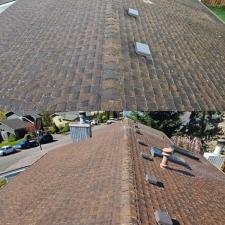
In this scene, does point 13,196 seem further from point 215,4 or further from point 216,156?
point 215,4

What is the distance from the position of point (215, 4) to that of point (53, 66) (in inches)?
1323

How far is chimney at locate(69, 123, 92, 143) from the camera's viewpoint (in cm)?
1658

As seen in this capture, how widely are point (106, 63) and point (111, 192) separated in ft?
14.0

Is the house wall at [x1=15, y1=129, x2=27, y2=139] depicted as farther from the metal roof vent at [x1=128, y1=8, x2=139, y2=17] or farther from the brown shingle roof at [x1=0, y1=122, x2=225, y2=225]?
the brown shingle roof at [x1=0, y1=122, x2=225, y2=225]

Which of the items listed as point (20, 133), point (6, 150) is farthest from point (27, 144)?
point (20, 133)

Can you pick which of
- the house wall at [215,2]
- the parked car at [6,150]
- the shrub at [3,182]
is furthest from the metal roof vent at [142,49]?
the house wall at [215,2]

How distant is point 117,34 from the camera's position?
12.7 meters

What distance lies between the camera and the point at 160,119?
29.3m

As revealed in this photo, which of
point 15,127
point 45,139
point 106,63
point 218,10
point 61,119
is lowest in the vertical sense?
point 45,139

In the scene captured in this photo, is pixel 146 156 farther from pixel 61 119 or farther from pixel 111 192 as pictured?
pixel 61 119

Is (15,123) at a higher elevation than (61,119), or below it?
below

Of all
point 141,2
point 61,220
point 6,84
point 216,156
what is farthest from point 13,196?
point 141,2

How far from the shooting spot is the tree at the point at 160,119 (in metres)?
28.8

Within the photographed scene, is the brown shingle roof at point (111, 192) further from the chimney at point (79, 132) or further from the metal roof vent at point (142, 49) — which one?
the chimney at point (79, 132)
